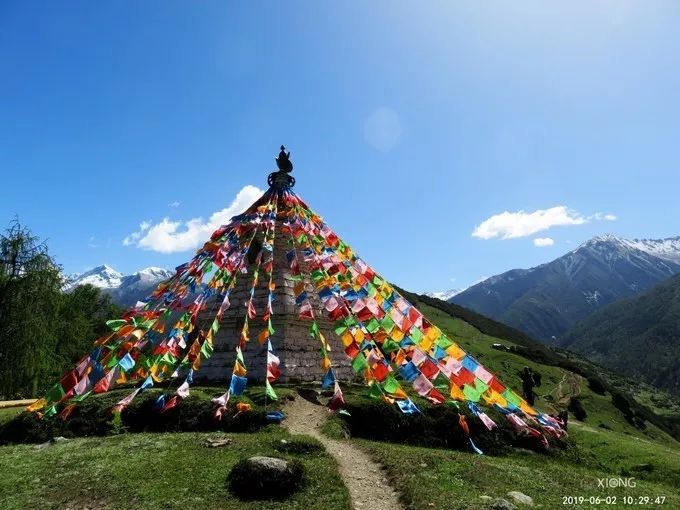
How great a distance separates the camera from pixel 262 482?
9.80 metres

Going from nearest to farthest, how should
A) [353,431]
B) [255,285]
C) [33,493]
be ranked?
[33,493], [353,431], [255,285]

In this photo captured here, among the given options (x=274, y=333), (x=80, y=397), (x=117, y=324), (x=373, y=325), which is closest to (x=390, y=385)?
(x=373, y=325)

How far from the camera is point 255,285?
68.3 ft

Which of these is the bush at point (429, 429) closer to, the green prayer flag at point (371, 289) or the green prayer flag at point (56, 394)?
the green prayer flag at point (371, 289)

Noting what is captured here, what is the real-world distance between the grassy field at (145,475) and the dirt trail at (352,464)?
0.41 m

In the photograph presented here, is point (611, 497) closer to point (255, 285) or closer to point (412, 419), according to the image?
point (412, 419)

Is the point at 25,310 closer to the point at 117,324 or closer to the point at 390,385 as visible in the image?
the point at 117,324

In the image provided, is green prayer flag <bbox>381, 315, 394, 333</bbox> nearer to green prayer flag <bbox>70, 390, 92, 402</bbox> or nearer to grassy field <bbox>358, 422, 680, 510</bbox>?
grassy field <bbox>358, 422, 680, 510</bbox>

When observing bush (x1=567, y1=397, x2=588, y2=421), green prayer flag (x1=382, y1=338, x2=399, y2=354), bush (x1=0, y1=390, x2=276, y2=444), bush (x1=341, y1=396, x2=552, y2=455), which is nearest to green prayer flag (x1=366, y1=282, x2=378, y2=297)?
green prayer flag (x1=382, y1=338, x2=399, y2=354)

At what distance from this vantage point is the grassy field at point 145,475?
954 centimetres

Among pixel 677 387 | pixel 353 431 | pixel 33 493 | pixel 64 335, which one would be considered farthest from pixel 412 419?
pixel 677 387

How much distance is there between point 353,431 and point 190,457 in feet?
18.0

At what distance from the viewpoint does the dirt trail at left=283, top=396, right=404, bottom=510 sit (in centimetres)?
998

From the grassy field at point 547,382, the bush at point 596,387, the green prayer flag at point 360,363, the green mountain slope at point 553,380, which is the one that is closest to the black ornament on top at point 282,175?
the green prayer flag at point 360,363
